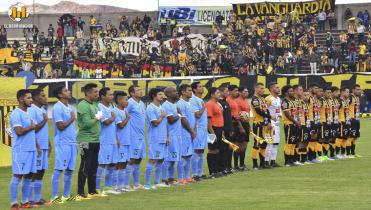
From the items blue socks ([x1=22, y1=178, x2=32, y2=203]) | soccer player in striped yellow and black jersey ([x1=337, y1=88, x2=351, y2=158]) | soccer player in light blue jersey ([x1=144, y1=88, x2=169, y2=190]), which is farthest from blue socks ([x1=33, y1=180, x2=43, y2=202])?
soccer player in striped yellow and black jersey ([x1=337, y1=88, x2=351, y2=158])

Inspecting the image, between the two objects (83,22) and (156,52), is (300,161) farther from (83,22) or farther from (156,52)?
(83,22)

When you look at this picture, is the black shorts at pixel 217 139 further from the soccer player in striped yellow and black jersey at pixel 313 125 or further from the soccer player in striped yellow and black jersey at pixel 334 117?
the soccer player in striped yellow and black jersey at pixel 334 117

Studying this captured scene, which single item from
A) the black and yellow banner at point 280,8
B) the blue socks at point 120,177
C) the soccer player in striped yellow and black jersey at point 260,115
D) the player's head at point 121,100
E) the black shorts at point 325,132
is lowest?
the blue socks at point 120,177

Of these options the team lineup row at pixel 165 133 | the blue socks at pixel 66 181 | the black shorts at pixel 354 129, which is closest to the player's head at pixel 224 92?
the team lineup row at pixel 165 133

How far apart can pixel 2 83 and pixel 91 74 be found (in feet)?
82.2

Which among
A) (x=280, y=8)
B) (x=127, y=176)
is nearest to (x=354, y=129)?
(x=127, y=176)

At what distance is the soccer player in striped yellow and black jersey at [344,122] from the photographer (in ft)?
89.5

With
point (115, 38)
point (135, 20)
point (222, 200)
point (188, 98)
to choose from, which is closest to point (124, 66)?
point (115, 38)

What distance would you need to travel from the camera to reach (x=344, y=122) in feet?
89.7

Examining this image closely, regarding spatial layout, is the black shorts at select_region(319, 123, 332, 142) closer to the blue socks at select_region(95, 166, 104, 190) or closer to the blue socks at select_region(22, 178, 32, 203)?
the blue socks at select_region(95, 166, 104, 190)

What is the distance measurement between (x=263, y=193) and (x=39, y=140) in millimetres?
4495

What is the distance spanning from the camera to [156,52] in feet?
185

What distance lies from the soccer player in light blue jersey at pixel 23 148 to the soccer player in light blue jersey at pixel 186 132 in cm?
471

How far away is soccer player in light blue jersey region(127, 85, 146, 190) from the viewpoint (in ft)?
66.0
